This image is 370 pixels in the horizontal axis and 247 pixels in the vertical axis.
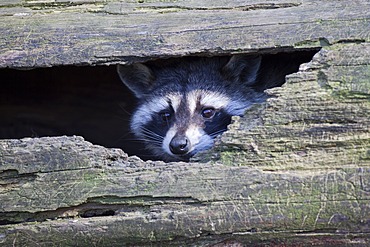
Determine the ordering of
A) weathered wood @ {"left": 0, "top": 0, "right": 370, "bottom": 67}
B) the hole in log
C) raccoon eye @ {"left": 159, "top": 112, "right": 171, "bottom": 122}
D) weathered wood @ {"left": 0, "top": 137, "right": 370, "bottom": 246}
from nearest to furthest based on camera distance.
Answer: weathered wood @ {"left": 0, "top": 137, "right": 370, "bottom": 246}
weathered wood @ {"left": 0, "top": 0, "right": 370, "bottom": 67}
raccoon eye @ {"left": 159, "top": 112, "right": 171, "bottom": 122}
the hole in log

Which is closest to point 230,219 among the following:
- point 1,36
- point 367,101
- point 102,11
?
point 367,101

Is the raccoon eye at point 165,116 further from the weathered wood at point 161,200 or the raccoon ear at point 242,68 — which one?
the weathered wood at point 161,200

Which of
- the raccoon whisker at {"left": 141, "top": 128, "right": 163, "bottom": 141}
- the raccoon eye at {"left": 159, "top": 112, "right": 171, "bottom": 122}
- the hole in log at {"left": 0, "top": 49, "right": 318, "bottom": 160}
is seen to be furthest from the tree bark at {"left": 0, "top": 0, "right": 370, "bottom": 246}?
the hole in log at {"left": 0, "top": 49, "right": 318, "bottom": 160}

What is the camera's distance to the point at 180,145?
160 inches

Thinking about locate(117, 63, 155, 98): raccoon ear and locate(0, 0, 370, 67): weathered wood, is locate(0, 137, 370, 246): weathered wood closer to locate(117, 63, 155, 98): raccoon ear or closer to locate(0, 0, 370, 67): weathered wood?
locate(0, 0, 370, 67): weathered wood

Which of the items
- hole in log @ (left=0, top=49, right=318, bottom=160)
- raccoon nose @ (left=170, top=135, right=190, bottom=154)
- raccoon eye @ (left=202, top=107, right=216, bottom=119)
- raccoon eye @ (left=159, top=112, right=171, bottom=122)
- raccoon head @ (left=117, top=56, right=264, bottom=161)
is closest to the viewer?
raccoon nose @ (left=170, top=135, right=190, bottom=154)

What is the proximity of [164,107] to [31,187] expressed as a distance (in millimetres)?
1572

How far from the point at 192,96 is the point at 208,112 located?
6.5 inches

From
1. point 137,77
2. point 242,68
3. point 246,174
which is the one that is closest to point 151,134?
point 137,77

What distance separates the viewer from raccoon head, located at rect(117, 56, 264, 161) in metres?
4.24

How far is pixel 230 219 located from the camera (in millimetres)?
3078

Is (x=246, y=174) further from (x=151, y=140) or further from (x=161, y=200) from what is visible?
(x=151, y=140)

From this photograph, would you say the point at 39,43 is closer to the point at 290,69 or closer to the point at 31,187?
the point at 31,187

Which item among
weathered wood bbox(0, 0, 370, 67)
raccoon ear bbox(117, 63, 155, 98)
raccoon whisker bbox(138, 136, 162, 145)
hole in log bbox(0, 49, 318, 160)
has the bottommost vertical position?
weathered wood bbox(0, 0, 370, 67)
